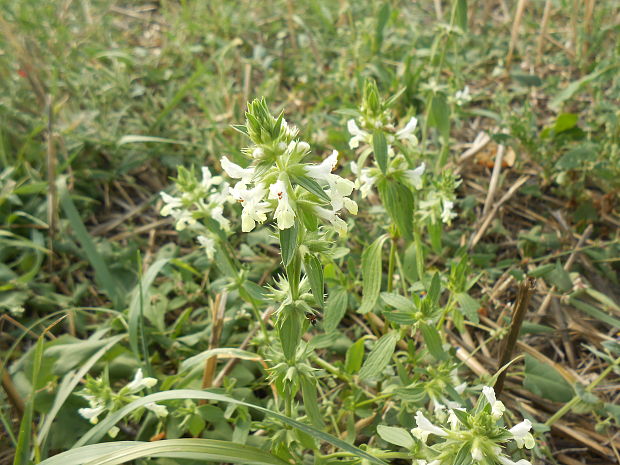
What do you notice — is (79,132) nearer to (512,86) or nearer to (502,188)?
(502,188)

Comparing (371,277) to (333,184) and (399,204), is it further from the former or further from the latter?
(333,184)

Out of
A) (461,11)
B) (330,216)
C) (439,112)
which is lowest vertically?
(439,112)

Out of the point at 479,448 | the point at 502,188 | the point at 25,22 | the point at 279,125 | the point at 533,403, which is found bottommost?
the point at 533,403

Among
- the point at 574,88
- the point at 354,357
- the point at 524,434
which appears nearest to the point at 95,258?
the point at 354,357

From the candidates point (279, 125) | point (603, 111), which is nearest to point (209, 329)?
point (279, 125)

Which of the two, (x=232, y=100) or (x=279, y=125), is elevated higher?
(x=279, y=125)

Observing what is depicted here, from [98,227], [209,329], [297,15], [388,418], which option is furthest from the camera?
[297,15]

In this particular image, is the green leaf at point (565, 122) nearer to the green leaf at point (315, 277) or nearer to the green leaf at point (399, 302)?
the green leaf at point (399, 302)

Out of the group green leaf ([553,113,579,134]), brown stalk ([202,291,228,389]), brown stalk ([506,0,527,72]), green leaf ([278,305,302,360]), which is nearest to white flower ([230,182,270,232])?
green leaf ([278,305,302,360])
